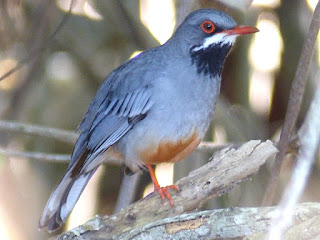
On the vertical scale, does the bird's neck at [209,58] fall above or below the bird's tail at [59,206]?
above

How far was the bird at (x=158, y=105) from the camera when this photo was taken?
188 inches

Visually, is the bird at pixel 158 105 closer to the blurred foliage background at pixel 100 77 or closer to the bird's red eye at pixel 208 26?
the bird's red eye at pixel 208 26

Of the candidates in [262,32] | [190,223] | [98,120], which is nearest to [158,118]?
[98,120]

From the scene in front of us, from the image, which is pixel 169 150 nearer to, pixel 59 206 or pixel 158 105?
pixel 158 105

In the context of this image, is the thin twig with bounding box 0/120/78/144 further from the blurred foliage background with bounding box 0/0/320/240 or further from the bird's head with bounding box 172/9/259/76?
the bird's head with bounding box 172/9/259/76

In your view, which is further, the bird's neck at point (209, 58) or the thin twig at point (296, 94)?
the bird's neck at point (209, 58)

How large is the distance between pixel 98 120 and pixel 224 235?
1858 mm

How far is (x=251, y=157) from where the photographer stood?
4.39 metres

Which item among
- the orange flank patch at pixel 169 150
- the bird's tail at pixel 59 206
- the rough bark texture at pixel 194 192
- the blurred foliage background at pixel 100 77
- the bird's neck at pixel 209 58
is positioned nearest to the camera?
the rough bark texture at pixel 194 192

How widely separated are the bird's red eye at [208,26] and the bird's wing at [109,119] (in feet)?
2.02

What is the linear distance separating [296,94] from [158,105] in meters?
1.03

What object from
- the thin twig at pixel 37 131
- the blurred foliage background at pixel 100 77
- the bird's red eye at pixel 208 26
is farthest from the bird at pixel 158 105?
the blurred foliage background at pixel 100 77

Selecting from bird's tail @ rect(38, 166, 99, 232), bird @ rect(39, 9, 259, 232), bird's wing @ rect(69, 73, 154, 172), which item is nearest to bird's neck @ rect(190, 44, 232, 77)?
bird @ rect(39, 9, 259, 232)

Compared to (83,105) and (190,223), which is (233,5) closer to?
(83,105)
